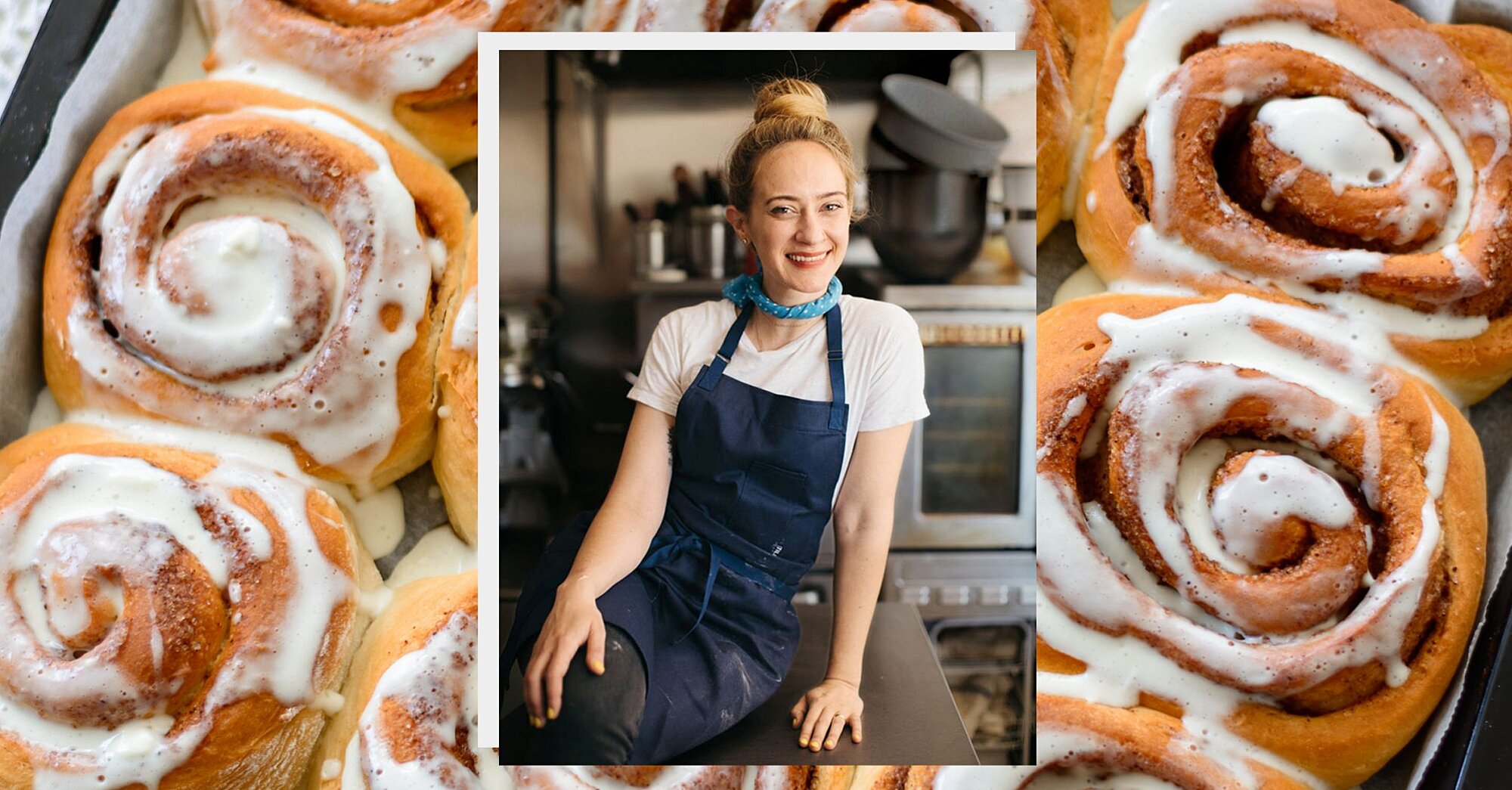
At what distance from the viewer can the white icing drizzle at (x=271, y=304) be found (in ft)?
2.61

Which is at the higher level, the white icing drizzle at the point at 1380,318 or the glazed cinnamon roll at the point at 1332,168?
the glazed cinnamon roll at the point at 1332,168

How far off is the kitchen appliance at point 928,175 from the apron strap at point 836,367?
6 centimetres

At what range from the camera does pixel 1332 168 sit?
796mm

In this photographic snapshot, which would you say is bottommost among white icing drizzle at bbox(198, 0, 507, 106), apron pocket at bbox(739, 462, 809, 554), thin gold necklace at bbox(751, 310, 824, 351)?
apron pocket at bbox(739, 462, 809, 554)

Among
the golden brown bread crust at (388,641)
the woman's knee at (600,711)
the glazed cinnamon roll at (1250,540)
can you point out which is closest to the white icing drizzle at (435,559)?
the golden brown bread crust at (388,641)

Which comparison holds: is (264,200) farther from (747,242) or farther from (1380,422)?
(1380,422)

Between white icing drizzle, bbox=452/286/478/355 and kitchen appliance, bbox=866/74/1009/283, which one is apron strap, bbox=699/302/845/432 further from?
white icing drizzle, bbox=452/286/478/355

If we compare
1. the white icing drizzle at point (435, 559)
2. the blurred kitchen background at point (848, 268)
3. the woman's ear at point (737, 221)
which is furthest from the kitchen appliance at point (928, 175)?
the white icing drizzle at point (435, 559)

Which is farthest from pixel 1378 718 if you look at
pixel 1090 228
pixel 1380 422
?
pixel 1090 228

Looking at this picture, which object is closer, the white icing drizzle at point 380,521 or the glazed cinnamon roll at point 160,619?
the glazed cinnamon roll at point 160,619

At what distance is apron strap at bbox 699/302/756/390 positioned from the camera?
781 millimetres

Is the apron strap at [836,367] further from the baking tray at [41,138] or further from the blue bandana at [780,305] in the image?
the baking tray at [41,138]

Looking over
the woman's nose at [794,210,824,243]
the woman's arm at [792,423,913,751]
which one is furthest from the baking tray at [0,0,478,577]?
the woman's arm at [792,423,913,751]

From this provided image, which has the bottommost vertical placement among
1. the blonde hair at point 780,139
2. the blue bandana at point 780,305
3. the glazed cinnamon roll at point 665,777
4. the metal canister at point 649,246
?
the glazed cinnamon roll at point 665,777
